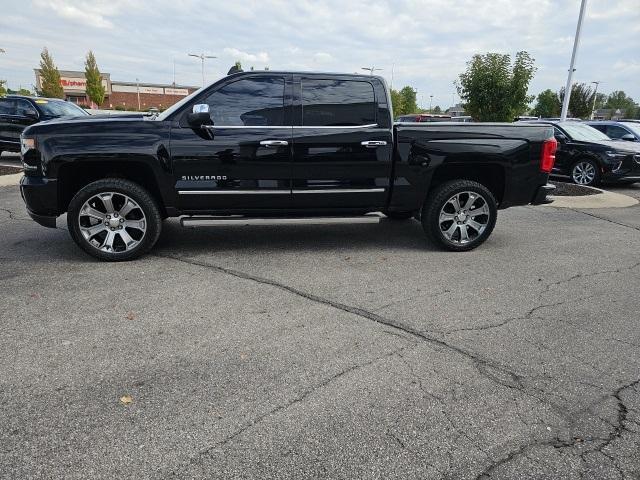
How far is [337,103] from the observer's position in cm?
537

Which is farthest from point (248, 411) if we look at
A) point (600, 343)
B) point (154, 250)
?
point (154, 250)

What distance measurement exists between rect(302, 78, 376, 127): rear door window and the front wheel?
28.7ft

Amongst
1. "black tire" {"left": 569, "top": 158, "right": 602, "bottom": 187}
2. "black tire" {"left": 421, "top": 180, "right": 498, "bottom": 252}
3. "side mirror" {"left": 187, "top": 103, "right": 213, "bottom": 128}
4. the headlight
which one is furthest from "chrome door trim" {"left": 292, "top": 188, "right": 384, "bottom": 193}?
"black tire" {"left": 569, "top": 158, "right": 602, "bottom": 187}

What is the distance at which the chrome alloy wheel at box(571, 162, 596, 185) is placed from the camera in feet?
38.9

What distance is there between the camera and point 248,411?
8.78ft

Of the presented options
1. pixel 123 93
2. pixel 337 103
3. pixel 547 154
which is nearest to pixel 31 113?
pixel 337 103

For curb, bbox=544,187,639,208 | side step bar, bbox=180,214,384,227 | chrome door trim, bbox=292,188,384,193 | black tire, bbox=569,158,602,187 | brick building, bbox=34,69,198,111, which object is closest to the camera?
side step bar, bbox=180,214,384,227

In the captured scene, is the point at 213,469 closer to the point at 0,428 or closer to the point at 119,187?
the point at 0,428

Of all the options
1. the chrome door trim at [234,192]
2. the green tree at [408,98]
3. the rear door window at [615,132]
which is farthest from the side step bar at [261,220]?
the green tree at [408,98]

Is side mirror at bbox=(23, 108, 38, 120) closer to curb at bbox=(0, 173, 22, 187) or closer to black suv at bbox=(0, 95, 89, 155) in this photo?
black suv at bbox=(0, 95, 89, 155)

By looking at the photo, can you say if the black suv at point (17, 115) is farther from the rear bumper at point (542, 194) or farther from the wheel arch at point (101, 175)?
the rear bumper at point (542, 194)

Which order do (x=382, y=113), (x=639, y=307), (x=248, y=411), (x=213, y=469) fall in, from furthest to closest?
(x=382, y=113) → (x=639, y=307) → (x=248, y=411) → (x=213, y=469)

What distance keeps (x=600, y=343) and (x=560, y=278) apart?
155 cm

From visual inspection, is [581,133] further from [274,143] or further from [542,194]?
[274,143]
